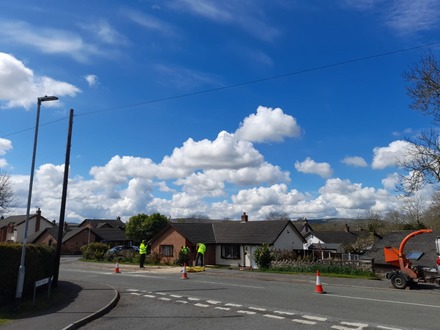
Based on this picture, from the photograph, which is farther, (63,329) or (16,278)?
(16,278)

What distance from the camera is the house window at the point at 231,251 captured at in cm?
3650

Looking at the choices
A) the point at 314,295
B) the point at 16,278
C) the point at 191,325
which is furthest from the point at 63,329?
the point at 314,295

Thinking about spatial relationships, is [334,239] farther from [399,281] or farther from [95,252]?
[399,281]

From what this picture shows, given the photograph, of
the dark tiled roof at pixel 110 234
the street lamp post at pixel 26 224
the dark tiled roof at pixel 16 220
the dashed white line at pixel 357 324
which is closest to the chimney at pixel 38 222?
the dark tiled roof at pixel 16 220

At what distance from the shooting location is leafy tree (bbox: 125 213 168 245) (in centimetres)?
6028

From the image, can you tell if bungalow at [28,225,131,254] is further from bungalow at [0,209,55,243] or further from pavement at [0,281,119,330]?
pavement at [0,281,119,330]

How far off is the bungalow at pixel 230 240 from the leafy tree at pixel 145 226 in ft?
66.0

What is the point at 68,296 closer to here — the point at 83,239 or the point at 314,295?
the point at 314,295

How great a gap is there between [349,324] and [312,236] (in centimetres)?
5243

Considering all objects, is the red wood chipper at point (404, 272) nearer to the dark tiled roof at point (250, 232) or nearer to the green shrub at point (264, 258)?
the green shrub at point (264, 258)

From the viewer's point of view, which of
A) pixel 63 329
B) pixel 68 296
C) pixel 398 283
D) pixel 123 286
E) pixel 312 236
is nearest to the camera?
pixel 63 329

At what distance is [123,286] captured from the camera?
18.3 m

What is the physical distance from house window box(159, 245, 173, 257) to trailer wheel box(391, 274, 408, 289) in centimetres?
2462

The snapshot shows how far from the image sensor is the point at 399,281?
17.2 meters
